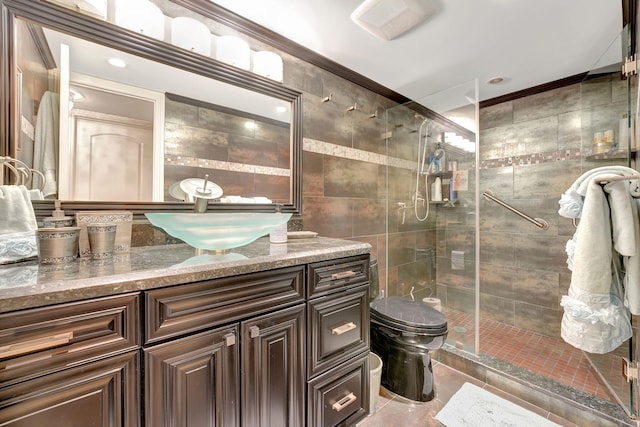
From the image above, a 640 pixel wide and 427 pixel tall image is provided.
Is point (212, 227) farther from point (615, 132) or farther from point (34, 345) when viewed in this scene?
point (615, 132)

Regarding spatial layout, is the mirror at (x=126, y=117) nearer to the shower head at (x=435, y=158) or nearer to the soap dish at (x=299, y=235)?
the soap dish at (x=299, y=235)

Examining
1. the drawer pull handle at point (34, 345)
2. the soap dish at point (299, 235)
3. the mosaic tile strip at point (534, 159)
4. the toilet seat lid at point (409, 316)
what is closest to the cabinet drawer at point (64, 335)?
the drawer pull handle at point (34, 345)

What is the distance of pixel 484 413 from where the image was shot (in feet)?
4.99

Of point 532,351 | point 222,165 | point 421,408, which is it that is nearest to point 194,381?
point 222,165

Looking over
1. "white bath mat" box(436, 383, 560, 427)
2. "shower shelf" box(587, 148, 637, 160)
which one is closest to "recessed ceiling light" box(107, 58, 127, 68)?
"white bath mat" box(436, 383, 560, 427)

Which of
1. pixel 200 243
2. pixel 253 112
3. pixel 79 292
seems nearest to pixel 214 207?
pixel 200 243

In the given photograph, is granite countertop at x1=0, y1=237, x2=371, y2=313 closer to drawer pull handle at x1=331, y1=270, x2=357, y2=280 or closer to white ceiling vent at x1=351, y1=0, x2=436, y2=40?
drawer pull handle at x1=331, y1=270, x2=357, y2=280

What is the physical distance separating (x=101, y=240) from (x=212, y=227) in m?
0.40

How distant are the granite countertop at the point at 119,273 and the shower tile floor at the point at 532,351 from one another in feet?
5.66

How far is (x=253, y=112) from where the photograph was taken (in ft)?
5.11

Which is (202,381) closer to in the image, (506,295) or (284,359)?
(284,359)

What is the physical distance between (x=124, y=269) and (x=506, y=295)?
3.23 metres

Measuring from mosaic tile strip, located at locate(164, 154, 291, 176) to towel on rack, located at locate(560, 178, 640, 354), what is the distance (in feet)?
5.14

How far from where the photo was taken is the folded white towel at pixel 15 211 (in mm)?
813
